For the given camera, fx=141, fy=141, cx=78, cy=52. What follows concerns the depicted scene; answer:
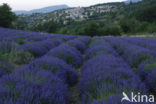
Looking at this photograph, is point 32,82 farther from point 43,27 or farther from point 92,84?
point 43,27

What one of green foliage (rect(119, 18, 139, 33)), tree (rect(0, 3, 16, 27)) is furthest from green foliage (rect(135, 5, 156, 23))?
tree (rect(0, 3, 16, 27))

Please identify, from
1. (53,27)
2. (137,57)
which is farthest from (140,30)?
(137,57)

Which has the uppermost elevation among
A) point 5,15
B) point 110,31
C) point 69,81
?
point 5,15

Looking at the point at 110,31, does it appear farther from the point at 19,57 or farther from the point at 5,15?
the point at 19,57

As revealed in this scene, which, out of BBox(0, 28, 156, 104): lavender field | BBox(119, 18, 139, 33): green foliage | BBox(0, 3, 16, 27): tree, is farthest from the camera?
BBox(119, 18, 139, 33): green foliage

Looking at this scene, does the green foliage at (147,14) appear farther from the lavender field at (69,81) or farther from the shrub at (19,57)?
the shrub at (19,57)

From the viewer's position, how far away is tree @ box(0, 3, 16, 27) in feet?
73.5

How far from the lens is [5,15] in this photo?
885 inches

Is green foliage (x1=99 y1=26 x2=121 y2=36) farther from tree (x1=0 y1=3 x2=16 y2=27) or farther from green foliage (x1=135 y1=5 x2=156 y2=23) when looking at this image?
tree (x1=0 y1=3 x2=16 y2=27)

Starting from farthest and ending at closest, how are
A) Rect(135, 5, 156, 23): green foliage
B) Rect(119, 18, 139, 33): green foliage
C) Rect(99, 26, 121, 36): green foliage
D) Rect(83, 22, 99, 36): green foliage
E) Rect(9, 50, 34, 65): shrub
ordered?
1. Rect(135, 5, 156, 23): green foliage
2. Rect(119, 18, 139, 33): green foliage
3. Rect(83, 22, 99, 36): green foliage
4. Rect(99, 26, 121, 36): green foliage
5. Rect(9, 50, 34, 65): shrub

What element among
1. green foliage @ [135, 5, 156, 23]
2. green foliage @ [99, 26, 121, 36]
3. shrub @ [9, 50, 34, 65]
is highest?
green foliage @ [135, 5, 156, 23]

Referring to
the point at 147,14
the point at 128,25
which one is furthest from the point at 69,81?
the point at 147,14

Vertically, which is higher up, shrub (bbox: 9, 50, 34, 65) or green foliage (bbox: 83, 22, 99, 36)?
shrub (bbox: 9, 50, 34, 65)

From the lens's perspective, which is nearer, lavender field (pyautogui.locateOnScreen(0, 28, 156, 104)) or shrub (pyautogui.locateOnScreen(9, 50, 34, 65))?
lavender field (pyautogui.locateOnScreen(0, 28, 156, 104))
